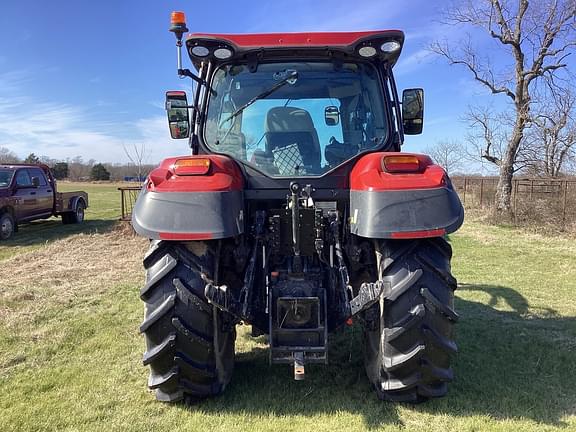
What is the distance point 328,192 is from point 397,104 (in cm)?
101

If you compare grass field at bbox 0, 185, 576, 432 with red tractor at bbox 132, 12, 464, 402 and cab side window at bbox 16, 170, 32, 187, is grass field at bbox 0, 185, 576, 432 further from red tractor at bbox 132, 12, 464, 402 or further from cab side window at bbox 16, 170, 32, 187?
cab side window at bbox 16, 170, 32, 187

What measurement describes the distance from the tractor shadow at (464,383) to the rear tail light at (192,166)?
149cm

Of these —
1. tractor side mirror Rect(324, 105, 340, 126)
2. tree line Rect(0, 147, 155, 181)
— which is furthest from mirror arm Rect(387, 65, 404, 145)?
tree line Rect(0, 147, 155, 181)

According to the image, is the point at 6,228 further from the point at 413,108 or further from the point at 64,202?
the point at 413,108

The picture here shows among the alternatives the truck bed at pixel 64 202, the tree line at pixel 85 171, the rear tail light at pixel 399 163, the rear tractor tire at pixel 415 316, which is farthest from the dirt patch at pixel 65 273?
the tree line at pixel 85 171

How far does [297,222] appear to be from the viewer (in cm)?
282

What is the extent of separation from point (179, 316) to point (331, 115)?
6.09ft

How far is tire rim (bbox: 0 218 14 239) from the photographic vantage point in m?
11.3

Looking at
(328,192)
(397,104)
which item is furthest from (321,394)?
(397,104)

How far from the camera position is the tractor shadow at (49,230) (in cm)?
1138

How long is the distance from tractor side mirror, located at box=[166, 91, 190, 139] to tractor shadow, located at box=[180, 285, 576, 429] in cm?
196

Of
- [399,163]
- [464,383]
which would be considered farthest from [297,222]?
[464,383]

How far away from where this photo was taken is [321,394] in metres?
3.16

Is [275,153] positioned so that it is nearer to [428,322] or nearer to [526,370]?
[428,322]
